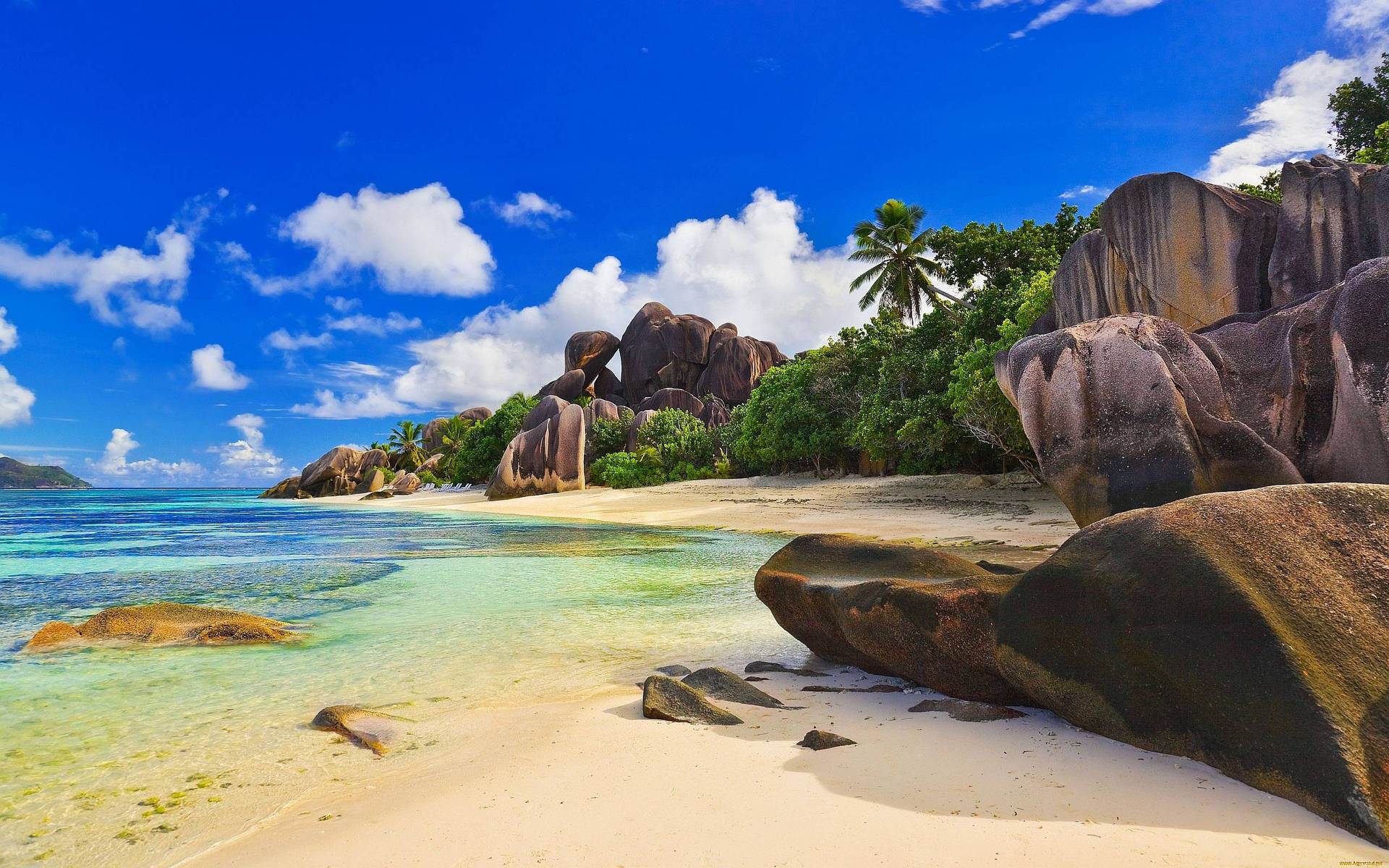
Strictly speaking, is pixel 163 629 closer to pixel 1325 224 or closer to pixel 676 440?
pixel 1325 224

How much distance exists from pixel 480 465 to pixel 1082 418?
139ft

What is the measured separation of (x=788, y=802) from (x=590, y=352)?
53684mm

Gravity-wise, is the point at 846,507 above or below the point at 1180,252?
below

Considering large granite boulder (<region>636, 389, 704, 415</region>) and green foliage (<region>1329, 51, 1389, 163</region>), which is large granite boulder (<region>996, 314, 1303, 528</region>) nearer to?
green foliage (<region>1329, 51, 1389, 163</region>)

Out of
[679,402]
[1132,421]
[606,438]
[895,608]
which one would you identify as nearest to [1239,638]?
[895,608]

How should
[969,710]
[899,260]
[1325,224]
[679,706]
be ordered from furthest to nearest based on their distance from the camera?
[899,260], [1325,224], [679,706], [969,710]

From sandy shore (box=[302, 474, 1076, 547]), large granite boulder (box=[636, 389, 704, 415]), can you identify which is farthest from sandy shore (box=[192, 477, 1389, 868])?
large granite boulder (box=[636, 389, 704, 415])

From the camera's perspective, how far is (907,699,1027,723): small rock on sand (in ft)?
11.7

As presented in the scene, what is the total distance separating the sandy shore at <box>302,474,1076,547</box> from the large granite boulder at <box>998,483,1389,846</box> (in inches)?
351

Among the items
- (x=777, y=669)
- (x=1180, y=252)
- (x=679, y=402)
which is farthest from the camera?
(x=679, y=402)

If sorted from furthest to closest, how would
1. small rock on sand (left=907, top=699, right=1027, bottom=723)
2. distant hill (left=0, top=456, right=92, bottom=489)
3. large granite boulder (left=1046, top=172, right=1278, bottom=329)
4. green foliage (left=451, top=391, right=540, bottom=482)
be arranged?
distant hill (left=0, top=456, right=92, bottom=489) < green foliage (left=451, top=391, right=540, bottom=482) < large granite boulder (left=1046, top=172, right=1278, bottom=329) < small rock on sand (left=907, top=699, right=1027, bottom=723)

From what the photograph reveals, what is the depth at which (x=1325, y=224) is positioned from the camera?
1054cm

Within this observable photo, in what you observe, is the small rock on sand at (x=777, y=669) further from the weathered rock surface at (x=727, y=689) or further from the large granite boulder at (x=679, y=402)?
the large granite boulder at (x=679, y=402)

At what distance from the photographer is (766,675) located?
4.82 metres
